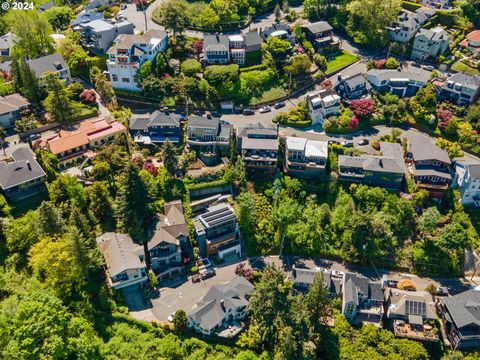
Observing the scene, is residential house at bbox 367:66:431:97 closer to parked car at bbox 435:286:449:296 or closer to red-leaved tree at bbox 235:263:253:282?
parked car at bbox 435:286:449:296

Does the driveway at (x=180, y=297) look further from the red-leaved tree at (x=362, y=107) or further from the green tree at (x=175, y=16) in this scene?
the green tree at (x=175, y=16)

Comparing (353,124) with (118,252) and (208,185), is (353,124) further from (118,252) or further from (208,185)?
(118,252)

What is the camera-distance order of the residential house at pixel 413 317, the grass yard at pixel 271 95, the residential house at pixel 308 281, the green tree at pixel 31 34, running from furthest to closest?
the grass yard at pixel 271 95 → the green tree at pixel 31 34 → the residential house at pixel 308 281 → the residential house at pixel 413 317

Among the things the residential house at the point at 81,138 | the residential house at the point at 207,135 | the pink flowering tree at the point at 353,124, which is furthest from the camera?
the pink flowering tree at the point at 353,124

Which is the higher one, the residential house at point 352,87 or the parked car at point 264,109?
the residential house at point 352,87

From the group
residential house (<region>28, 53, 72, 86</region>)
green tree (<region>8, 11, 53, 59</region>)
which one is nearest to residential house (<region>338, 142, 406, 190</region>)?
residential house (<region>28, 53, 72, 86</region>)

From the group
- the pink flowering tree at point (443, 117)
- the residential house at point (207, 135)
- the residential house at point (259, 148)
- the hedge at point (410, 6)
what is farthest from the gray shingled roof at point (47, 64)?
the hedge at point (410, 6)
